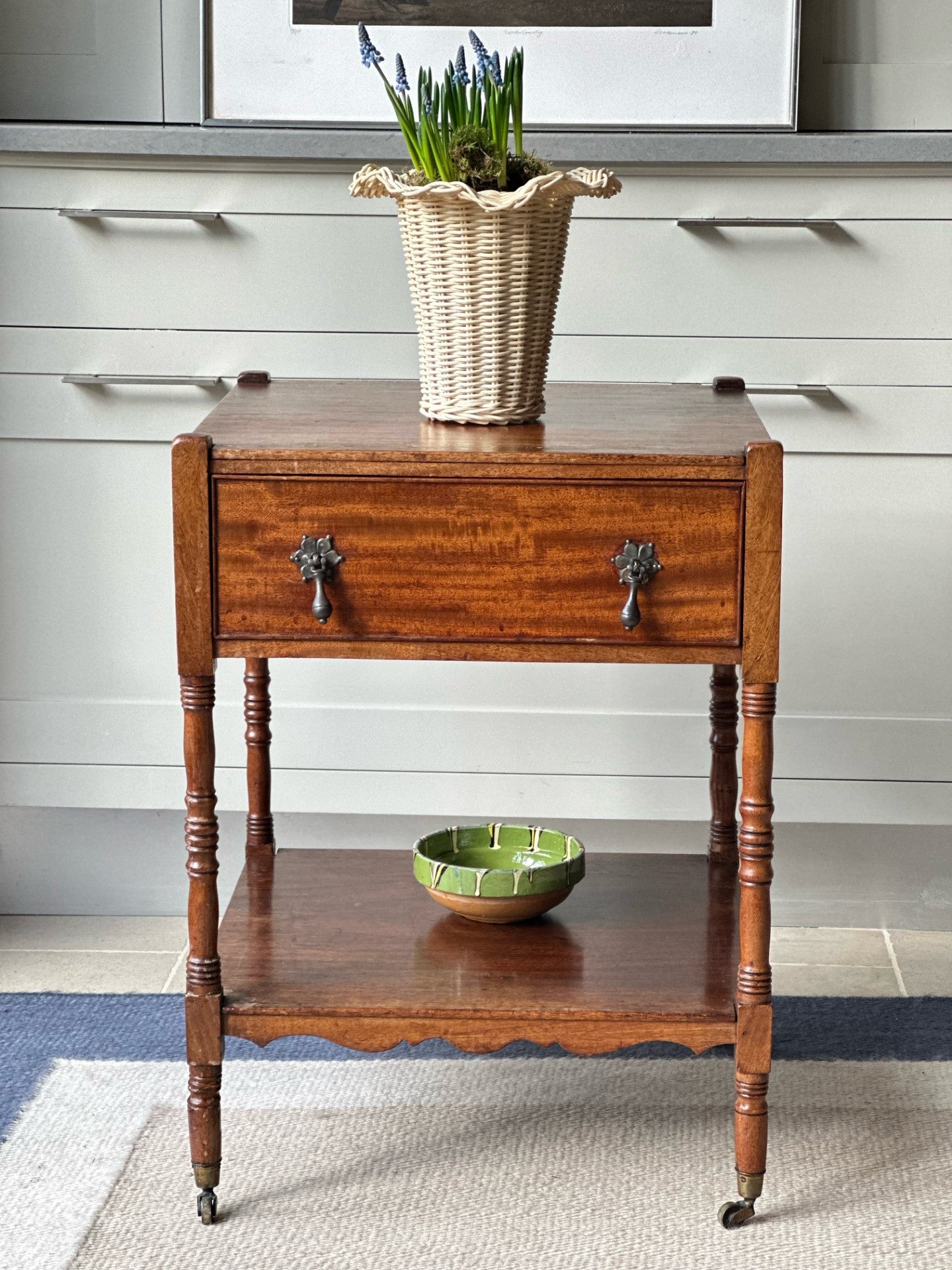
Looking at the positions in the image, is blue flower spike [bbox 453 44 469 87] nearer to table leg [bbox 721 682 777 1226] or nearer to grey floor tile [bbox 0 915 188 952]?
table leg [bbox 721 682 777 1226]

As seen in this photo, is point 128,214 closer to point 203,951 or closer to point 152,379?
point 152,379

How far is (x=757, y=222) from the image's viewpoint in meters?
1.85

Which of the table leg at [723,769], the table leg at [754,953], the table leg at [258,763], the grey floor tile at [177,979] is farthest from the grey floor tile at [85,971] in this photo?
the table leg at [754,953]

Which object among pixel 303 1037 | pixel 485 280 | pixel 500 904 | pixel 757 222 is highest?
pixel 757 222

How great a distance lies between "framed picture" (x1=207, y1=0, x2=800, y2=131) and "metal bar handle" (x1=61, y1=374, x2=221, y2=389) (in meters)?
0.33

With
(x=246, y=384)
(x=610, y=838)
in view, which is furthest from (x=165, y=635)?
(x=610, y=838)

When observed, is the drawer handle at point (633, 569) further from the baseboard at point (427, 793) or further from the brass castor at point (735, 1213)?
the baseboard at point (427, 793)

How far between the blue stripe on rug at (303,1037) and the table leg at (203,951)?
31 cm

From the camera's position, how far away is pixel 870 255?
73.8 inches

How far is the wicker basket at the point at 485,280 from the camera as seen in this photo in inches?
53.2

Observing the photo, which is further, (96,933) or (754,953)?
(96,933)

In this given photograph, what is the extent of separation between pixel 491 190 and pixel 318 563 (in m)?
0.38

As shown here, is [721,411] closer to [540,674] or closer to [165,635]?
[540,674]

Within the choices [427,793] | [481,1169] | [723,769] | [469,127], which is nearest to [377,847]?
[427,793]
